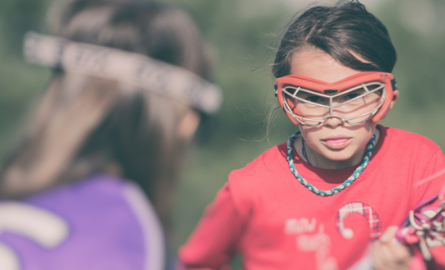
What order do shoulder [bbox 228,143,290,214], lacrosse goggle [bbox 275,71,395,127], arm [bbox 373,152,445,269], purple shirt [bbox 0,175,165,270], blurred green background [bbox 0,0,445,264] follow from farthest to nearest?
blurred green background [bbox 0,0,445,264], shoulder [bbox 228,143,290,214], lacrosse goggle [bbox 275,71,395,127], arm [bbox 373,152,445,269], purple shirt [bbox 0,175,165,270]

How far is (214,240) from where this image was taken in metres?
2.08

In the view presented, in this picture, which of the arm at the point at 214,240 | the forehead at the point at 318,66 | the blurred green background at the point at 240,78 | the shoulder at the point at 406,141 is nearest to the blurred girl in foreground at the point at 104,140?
the arm at the point at 214,240

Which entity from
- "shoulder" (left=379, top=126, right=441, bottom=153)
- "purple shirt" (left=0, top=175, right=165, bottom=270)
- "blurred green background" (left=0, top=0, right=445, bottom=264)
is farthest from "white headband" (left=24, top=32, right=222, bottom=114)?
"blurred green background" (left=0, top=0, right=445, bottom=264)

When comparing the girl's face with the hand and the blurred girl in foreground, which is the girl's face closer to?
the hand

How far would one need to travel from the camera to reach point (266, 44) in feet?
8.38

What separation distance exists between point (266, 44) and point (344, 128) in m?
0.63

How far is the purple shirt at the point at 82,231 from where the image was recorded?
1.40 m

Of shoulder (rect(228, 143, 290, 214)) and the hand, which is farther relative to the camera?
shoulder (rect(228, 143, 290, 214))

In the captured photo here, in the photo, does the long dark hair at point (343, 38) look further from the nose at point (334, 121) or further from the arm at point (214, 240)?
the arm at point (214, 240)

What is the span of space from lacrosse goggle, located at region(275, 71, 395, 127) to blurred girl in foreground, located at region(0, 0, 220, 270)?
628mm

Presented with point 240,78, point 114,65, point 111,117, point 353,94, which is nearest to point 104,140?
point 111,117

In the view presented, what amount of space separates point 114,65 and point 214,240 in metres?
0.85

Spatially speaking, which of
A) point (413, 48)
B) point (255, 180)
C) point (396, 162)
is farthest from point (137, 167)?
point (413, 48)

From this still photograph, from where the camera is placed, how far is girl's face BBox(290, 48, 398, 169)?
2.11 meters
